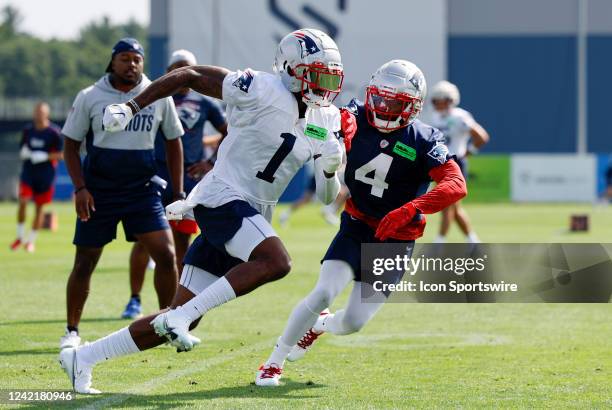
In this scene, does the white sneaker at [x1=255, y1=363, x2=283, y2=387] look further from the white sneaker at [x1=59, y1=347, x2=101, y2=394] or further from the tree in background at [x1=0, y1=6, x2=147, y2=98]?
the tree in background at [x1=0, y1=6, x2=147, y2=98]

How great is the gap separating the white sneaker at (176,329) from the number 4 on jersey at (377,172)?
1549 mm

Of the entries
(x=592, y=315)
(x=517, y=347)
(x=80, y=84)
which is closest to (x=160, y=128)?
(x=517, y=347)

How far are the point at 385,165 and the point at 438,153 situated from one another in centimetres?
31

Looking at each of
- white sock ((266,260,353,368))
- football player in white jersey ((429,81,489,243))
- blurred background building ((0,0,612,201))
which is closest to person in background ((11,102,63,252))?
football player in white jersey ((429,81,489,243))

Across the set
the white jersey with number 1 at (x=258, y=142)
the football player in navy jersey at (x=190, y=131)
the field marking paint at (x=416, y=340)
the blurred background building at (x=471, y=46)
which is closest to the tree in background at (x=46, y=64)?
the blurred background building at (x=471, y=46)

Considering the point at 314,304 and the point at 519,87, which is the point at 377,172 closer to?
the point at 314,304

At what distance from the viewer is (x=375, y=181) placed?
660 centimetres

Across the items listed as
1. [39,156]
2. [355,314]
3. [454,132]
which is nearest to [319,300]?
[355,314]

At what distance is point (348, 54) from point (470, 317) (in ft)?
112

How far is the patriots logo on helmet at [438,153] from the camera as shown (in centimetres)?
640

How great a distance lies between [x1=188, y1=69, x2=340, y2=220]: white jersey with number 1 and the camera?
5.85m

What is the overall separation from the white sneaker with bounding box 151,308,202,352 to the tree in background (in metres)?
84.3

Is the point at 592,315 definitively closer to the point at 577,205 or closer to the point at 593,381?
the point at 593,381

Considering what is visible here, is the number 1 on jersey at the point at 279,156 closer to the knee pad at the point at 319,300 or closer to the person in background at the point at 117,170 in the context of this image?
the knee pad at the point at 319,300
